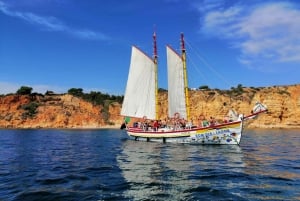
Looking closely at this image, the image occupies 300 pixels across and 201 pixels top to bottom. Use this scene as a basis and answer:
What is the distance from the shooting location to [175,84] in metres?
58.2

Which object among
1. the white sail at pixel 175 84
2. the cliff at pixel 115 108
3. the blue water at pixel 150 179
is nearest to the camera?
the blue water at pixel 150 179

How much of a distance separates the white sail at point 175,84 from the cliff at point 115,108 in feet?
215

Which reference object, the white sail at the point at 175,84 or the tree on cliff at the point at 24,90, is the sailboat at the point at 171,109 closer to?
the white sail at the point at 175,84

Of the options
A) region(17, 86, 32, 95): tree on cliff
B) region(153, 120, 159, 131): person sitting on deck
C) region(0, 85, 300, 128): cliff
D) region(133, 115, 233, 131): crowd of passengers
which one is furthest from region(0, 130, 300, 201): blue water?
region(17, 86, 32, 95): tree on cliff

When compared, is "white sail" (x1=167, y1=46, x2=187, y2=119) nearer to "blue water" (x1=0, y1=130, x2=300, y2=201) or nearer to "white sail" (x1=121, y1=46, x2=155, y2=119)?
"white sail" (x1=121, y1=46, x2=155, y2=119)

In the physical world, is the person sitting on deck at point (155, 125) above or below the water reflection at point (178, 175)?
above

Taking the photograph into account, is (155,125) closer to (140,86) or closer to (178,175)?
(140,86)

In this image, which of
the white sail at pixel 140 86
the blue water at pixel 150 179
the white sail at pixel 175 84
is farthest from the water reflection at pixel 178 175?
the white sail at pixel 140 86

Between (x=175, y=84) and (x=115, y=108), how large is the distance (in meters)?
85.1

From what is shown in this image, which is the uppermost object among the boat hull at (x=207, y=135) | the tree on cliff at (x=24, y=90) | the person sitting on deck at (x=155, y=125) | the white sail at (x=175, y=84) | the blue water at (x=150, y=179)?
the tree on cliff at (x=24, y=90)

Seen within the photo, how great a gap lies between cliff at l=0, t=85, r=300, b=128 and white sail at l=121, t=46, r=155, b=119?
62.2m

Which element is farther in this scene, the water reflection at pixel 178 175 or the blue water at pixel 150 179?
the water reflection at pixel 178 175

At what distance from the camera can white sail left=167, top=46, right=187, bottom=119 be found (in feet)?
189

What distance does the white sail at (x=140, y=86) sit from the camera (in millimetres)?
62875
